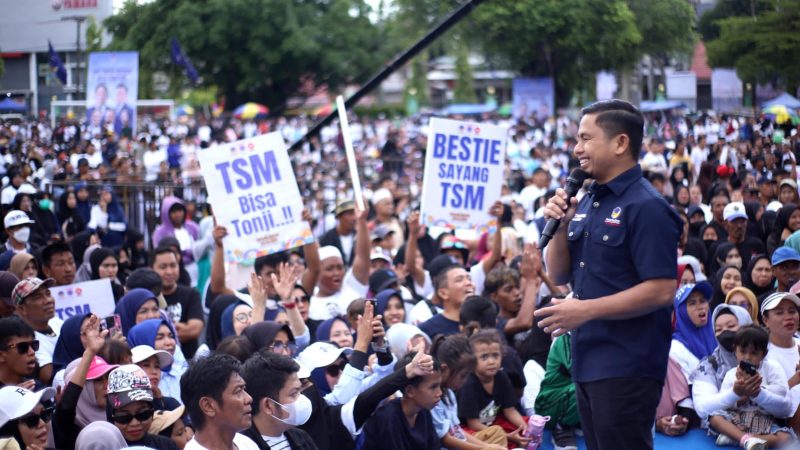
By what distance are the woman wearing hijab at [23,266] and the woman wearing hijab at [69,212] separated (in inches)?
232

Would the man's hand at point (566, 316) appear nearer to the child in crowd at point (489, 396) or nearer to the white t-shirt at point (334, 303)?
the child in crowd at point (489, 396)

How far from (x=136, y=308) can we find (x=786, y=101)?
754cm

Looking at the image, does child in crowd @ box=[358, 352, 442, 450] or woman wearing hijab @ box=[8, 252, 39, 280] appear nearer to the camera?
child in crowd @ box=[358, 352, 442, 450]

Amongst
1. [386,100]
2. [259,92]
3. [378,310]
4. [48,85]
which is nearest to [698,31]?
[378,310]

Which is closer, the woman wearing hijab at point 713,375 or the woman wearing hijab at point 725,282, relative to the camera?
the woman wearing hijab at point 713,375

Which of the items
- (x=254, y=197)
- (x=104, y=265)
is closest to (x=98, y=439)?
(x=104, y=265)

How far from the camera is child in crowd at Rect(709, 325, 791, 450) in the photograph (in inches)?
286

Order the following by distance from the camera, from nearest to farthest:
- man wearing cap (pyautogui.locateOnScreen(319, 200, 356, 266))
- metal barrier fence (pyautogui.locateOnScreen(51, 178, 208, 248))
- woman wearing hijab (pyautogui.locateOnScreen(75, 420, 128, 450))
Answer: woman wearing hijab (pyautogui.locateOnScreen(75, 420, 128, 450)) → man wearing cap (pyautogui.locateOnScreen(319, 200, 356, 266)) → metal barrier fence (pyautogui.locateOnScreen(51, 178, 208, 248))

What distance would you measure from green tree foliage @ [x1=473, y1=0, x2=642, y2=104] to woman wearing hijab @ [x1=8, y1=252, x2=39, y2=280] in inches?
315

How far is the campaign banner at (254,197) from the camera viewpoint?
31.7ft

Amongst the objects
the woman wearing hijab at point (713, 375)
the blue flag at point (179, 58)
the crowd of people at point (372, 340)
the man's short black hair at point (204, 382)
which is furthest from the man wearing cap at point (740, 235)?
the blue flag at point (179, 58)

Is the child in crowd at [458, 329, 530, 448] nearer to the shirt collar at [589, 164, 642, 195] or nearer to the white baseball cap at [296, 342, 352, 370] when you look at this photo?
the white baseball cap at [296, 342, 352, 370]

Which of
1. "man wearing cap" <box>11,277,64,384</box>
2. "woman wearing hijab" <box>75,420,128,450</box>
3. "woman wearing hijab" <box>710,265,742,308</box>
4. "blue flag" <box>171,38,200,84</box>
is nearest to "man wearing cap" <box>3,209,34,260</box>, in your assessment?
"man wearing cap" <box>11,277,64,384</box>

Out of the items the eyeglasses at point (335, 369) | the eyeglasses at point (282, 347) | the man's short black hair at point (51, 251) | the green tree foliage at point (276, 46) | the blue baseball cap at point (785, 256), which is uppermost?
the green tree foliage at point (276, 46)
